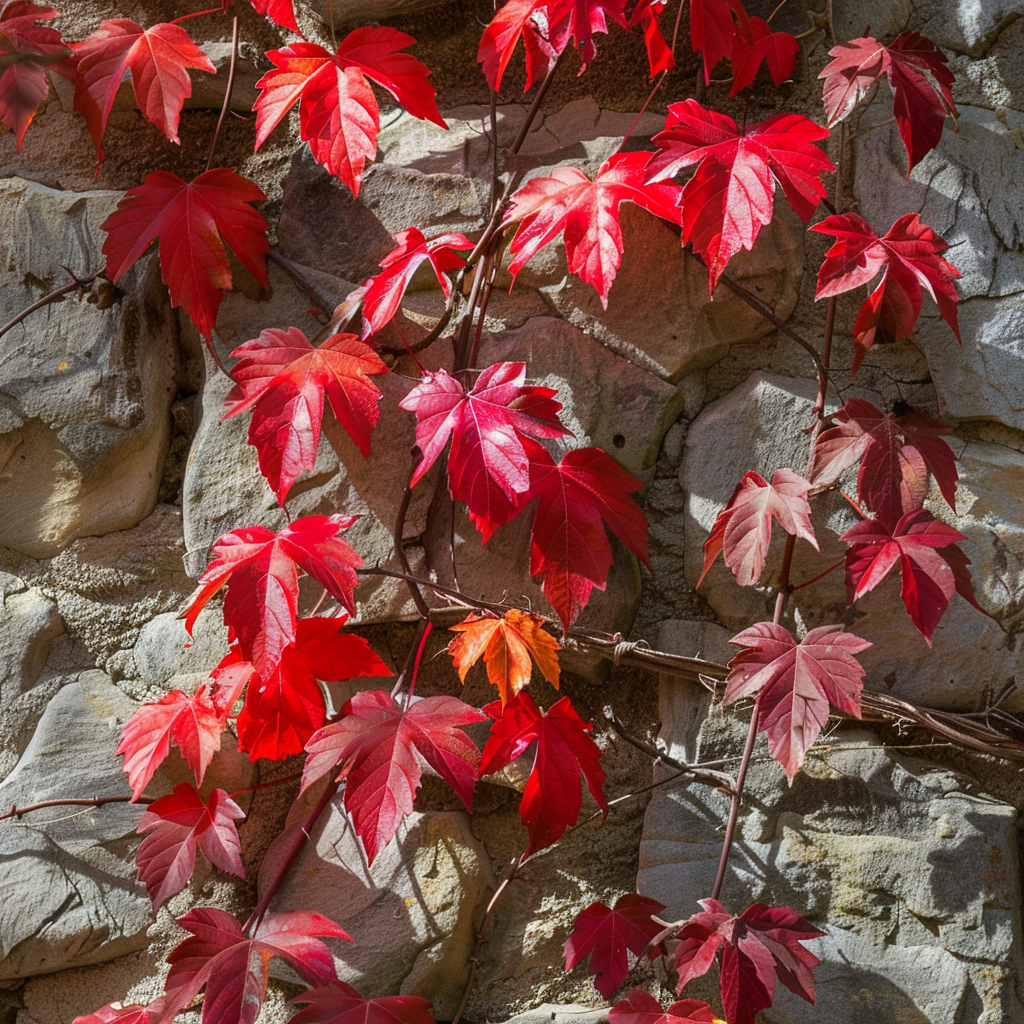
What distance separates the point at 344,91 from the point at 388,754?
2.63 ft

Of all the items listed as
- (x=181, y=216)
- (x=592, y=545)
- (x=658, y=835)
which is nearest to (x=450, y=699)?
(x=592, y=545)

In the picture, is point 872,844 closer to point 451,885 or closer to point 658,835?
point 658,835

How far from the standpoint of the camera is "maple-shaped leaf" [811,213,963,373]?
3.43ft

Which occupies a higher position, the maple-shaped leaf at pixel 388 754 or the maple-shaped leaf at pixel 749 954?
the maple-shaped leaf at pixel 388 754

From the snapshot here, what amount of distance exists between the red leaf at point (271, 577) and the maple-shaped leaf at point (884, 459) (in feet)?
1.95

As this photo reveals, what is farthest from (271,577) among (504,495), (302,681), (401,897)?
(401,897)

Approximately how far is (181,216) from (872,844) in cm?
123

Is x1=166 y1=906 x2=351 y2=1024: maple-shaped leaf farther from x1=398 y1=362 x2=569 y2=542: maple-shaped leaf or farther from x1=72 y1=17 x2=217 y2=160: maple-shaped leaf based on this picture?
x1=72 y1=17 x2=217 y2=160: maple-shaped leaf

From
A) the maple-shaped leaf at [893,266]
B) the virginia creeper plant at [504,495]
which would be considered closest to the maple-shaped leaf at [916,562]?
the virginia creeper plant at [504,495]

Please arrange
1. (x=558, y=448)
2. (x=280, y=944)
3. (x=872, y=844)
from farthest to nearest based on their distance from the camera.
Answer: (x=558, y=448)
(x=872, y=844)
(x=280, y=944)

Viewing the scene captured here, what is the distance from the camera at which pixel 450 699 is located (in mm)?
1035

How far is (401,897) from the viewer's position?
115 cm

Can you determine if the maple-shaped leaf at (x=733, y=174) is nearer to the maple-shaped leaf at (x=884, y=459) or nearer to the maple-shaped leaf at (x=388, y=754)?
the maple-shaped leaf at (x=884, y=459)

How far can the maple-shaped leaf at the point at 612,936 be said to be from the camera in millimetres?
1058
